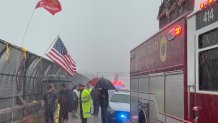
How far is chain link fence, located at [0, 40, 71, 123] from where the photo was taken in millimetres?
12320

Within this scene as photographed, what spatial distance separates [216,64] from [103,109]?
1327 cm

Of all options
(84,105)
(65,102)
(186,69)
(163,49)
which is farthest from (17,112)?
(186,69)

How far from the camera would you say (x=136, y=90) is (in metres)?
14.1

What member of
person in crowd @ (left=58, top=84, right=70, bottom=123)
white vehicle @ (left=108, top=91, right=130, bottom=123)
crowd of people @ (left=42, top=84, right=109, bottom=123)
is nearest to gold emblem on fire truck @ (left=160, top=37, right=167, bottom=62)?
crowd of people @ (left=42, top=84, right=109, bottom=123)

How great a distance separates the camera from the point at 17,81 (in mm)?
14297

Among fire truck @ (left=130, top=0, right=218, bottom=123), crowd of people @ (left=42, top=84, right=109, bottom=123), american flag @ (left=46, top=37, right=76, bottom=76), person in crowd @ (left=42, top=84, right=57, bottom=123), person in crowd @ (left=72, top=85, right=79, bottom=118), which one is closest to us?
fire truck @ (left=130, top=0, right=218, bottom=123)

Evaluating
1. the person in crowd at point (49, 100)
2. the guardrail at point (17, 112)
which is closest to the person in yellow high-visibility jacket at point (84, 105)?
the person in crowd at point (49, 100)


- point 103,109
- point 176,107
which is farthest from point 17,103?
point 176,107

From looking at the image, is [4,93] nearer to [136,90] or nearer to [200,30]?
[136,90]

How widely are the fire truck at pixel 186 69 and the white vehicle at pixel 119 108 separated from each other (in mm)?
7928

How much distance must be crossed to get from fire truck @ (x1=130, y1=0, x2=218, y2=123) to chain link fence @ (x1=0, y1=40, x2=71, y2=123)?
333cm

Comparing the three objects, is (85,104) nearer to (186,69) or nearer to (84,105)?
(84,105)

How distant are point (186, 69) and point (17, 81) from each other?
757 cm

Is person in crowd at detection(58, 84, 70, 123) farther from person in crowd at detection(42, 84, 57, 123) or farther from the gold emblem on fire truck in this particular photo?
the gold emblem on fire truck
